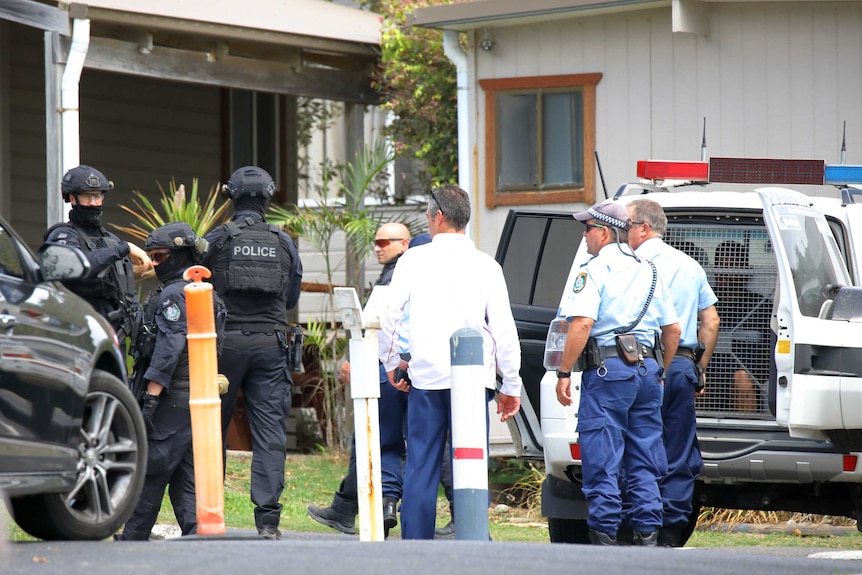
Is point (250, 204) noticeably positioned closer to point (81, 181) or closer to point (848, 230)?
point (81, 181)

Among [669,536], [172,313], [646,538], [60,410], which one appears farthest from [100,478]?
[669,536]

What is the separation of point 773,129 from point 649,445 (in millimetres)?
5958

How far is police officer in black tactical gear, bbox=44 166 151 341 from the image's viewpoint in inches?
303

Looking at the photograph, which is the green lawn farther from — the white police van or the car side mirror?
the car side mirror

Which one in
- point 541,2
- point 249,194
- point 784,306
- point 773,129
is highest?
point 541,2

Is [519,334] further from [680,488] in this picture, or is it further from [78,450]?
[78,450]

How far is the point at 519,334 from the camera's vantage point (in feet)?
27.0

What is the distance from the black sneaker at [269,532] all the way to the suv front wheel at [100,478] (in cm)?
146

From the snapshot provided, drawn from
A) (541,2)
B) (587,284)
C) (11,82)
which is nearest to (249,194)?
(587,284)

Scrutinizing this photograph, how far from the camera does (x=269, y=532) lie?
765cm

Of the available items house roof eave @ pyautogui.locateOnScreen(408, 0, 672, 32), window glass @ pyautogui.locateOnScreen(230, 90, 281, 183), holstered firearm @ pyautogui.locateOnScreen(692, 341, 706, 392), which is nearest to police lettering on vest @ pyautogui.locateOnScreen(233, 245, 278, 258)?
holstered firearm @ pyautogui.locateOnScreen(692, 341, 706, 392)

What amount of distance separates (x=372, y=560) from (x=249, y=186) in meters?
3.43

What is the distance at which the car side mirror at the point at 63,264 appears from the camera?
5.95 metres

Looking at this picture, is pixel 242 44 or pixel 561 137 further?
pixel 242 44
